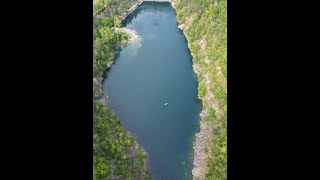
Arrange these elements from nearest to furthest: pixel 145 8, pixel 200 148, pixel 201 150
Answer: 1. pixel 201 150
2. pixel 200 148
3. pixel 145 8

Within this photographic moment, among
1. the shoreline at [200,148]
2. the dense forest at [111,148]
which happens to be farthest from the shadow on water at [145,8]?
the shoreline at [200,148]

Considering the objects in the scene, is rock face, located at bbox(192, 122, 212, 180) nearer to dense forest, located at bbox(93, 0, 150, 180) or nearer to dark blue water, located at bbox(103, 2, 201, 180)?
dark blue water, located at bbox(103, 2, 201, 180)

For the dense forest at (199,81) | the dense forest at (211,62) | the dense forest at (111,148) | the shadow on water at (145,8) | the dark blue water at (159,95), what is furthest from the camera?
the shadow on water at (145,8)

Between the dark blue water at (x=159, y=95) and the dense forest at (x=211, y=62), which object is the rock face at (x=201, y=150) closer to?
the dense forest at (x=211, y=62)

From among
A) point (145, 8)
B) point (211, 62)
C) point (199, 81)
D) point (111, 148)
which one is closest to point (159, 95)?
point (199, 81)

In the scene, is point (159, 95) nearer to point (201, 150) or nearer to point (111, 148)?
point (201, 150)

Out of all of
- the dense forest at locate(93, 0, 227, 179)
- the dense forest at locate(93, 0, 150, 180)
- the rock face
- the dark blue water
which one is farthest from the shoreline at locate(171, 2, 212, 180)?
the dense forest at locate(93, 0, 150, 180)
